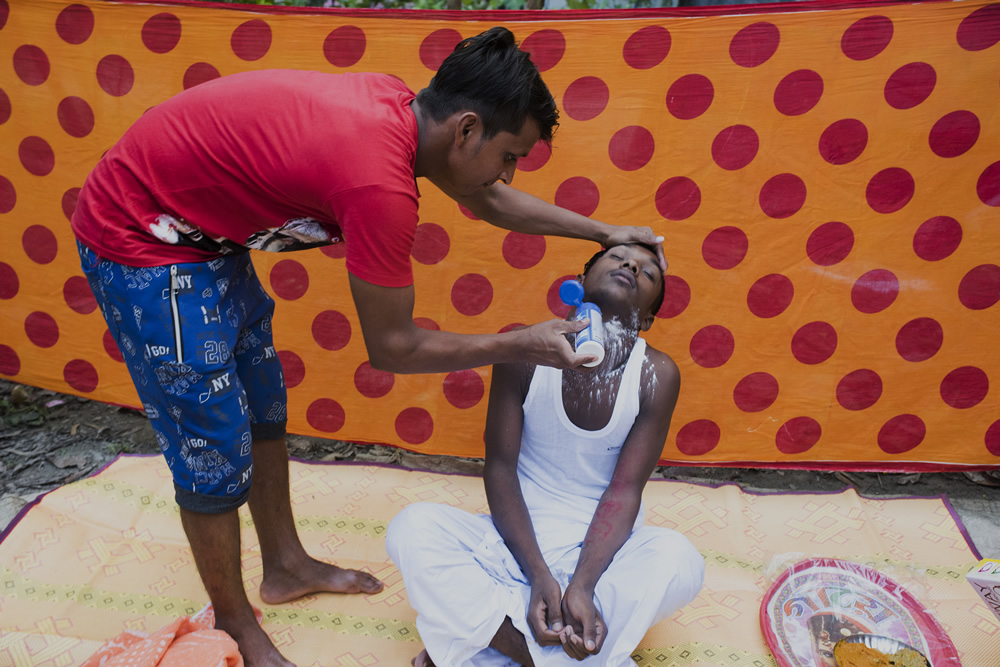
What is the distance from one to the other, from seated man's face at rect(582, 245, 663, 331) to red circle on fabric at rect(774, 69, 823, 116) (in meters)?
0.99

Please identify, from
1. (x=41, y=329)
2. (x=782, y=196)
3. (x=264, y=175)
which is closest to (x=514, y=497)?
(x=264, y=175)

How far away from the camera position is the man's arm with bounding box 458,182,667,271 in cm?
221

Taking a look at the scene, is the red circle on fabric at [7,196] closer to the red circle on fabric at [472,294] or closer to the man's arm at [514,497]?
the red circle on fabric at [472,294]

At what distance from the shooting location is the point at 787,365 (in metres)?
2.95

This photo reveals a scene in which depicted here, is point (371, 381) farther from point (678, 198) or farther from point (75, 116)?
point (75, 116)

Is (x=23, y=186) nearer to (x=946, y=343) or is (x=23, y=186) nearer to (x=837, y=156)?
(x=837, y=156)

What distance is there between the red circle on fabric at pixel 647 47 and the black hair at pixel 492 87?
46.7 inches

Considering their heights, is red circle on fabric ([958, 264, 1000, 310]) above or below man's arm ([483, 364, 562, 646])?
above

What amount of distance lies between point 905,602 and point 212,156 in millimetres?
2423

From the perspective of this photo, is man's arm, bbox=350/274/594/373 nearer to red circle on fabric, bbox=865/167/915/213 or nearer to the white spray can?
the white spray can

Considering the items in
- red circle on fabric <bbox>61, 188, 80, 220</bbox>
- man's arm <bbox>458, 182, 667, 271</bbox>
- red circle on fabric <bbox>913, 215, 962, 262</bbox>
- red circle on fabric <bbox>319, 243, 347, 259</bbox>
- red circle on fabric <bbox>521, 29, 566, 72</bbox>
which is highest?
red circle on fabric <bbox>521, 29, 566, 72</bbox>

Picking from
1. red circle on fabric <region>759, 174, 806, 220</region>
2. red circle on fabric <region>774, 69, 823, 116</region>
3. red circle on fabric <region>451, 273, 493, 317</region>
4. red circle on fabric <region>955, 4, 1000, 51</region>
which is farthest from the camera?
red circle on fabric <region>451, 273, 493, 317</region>

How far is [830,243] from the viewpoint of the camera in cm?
280

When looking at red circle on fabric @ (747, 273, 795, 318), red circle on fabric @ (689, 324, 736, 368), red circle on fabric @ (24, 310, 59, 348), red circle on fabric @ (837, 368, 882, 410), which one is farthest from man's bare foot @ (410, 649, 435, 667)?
red circle on fabric @ (24, 310, 59, 348)
